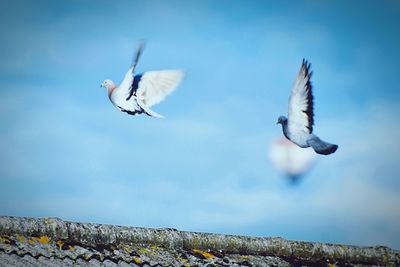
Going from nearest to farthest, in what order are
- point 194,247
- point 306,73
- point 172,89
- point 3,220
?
1. point 3,220
2. point 194,247
3. point 306,73
4. point 172,89

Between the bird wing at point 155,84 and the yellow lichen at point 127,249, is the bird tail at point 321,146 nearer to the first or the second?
the bird wing at point 155,84

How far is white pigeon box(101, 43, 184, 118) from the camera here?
1397cm

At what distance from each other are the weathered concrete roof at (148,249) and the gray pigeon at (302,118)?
4.57 m

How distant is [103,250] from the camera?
237 inches

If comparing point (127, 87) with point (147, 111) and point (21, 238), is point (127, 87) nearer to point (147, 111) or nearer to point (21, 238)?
point (147, 111)

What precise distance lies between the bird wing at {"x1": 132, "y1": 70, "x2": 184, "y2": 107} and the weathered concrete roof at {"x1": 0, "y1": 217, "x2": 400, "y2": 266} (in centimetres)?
757

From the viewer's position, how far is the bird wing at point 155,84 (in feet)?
46.8

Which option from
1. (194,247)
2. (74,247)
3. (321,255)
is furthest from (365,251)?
(74,247)

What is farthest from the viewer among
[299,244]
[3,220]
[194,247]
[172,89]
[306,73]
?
[172,89]

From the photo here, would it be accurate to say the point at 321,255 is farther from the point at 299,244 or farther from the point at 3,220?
the point at 3,220

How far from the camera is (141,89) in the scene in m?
14.4

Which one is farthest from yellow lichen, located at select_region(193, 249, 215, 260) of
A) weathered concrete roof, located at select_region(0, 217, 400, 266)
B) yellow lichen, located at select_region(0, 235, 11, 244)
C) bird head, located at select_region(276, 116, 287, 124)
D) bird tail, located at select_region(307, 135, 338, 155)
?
bird head, located at select_region(276, 116, 287, 124)

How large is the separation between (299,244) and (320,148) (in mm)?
5085

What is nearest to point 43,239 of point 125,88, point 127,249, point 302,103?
point 127,249
